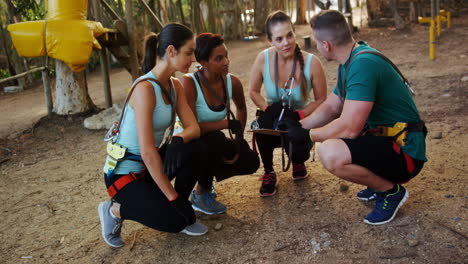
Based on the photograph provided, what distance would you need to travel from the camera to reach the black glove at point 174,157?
2.66 metres

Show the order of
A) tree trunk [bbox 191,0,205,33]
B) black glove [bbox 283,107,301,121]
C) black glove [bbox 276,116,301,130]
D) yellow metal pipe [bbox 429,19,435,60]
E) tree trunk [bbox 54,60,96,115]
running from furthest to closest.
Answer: tree trunk [bbox 191,0,205,33], yellow metal pipe [bbox 429,19,435,60], tree trunk [bbox 54,60,96,115], black glove [bbox 283,107,301,121], black glove [bbox 276,116,301,130]

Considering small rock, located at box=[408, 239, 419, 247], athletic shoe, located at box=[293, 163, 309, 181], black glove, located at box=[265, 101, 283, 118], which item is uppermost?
black glove, located at box=[265, 101, 283, 118]

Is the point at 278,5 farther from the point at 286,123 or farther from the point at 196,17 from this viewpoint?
the point at 286,123

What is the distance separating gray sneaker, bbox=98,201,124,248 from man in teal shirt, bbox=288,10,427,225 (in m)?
1.30

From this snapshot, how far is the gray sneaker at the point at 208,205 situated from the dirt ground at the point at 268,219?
5cm

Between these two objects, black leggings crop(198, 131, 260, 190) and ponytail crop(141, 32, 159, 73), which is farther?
black leggings crop(198, 131, 260, 190)

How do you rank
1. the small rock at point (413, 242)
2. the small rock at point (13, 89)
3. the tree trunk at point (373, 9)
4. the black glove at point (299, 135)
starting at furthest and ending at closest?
the tree trunk at point (373, 9) → the small rock at point (13, 89) → the black glove at point (299, 135) → the small rock at point (413, 242)

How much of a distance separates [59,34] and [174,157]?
3.53 m

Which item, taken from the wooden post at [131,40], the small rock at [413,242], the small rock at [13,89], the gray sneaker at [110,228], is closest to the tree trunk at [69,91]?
the wooden post at [131,40]

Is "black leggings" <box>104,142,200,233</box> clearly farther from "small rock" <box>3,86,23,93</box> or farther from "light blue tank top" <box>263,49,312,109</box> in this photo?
"small rock" <box>3,86,23,93</box>

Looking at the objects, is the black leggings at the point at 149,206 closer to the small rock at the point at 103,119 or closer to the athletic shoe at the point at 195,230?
the athletic shoe at the point at 195,230

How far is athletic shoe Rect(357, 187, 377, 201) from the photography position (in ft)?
9.87

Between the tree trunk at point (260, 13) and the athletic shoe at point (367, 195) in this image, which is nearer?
the athletic shoe at point (367, 195)

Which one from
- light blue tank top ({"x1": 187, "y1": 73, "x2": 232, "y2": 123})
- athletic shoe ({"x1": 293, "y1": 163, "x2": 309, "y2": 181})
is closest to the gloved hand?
light blue tank top ({"x1": 187, "y1": 73, "x2": 232, "y2": 123})
